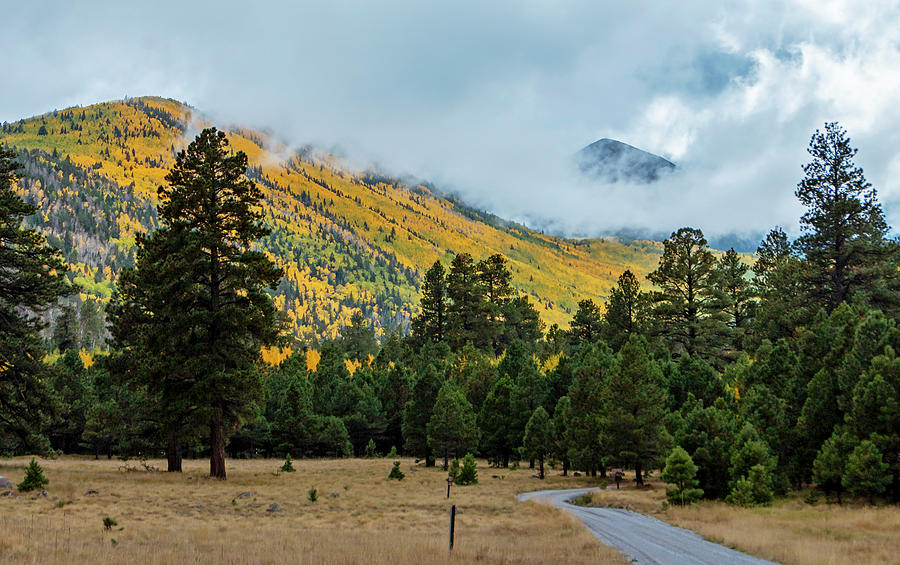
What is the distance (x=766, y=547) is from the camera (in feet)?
55.1

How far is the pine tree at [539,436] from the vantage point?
49.1 metres

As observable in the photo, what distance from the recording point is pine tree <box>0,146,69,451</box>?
2666cm

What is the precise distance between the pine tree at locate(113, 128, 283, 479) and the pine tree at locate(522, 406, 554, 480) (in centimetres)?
2651

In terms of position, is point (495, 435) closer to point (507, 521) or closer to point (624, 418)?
point (624, 418)

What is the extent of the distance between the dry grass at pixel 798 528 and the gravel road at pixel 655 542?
0.69 meters

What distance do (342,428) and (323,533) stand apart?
53.6m

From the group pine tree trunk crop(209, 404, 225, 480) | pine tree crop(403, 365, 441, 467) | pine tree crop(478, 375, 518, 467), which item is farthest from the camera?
pine tree crop(403, 365, 441, 467)

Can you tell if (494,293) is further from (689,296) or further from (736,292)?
(689,296)

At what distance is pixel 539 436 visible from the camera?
49344 mm

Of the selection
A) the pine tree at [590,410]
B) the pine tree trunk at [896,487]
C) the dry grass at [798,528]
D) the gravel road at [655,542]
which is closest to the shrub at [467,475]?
the pine tree at [590,410]

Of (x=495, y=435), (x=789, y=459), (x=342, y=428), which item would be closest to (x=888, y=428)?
(x=789, y=459)

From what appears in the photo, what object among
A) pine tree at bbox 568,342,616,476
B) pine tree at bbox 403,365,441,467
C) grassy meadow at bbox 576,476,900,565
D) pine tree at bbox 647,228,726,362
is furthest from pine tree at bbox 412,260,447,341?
grassy meadow at bbox 576,476,900,565

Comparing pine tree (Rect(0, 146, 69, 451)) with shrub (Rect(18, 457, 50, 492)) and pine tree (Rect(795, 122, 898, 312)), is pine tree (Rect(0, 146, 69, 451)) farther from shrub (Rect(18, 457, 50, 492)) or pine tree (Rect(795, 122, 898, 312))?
pine tree (Rect(795, 122, 898, 312))

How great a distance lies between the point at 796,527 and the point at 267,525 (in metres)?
19.0
